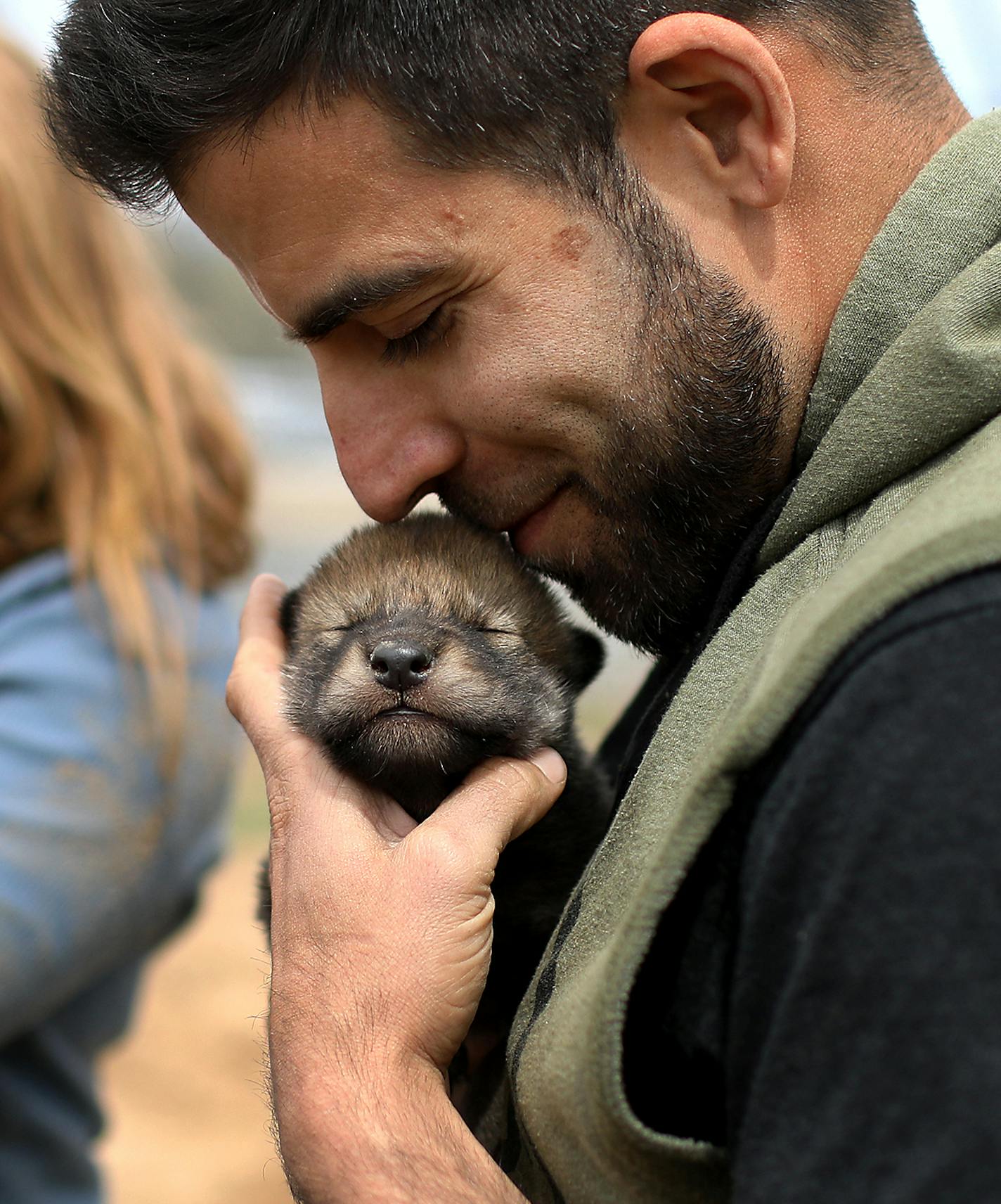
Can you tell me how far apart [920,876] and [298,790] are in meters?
1.31

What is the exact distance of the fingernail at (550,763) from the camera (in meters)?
2.20

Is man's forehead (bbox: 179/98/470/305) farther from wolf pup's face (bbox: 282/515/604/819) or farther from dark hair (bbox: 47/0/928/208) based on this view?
wolf pup's face (bbox: 282/515/604/819)

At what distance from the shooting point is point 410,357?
6.79 ft

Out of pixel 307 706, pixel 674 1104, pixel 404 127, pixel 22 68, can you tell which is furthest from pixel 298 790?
pixel 22 68

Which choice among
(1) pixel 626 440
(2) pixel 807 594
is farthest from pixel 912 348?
(1) pixel 626 440

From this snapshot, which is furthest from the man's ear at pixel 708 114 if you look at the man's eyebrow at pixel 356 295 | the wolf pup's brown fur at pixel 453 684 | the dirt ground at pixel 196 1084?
the dirt ground at pixel 196 1084

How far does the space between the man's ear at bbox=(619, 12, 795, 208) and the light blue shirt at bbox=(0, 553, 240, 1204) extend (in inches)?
84.3

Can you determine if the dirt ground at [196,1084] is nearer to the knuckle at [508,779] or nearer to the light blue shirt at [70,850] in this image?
the light blue shirt at [70,850]

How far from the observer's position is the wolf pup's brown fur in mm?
2250

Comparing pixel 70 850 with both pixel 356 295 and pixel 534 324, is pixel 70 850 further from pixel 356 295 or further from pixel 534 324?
pixel 534 324

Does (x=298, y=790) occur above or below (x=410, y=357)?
below

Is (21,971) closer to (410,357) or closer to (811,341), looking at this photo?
(410,357)

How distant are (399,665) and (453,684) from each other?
4.5 inches

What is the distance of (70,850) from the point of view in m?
3.11
